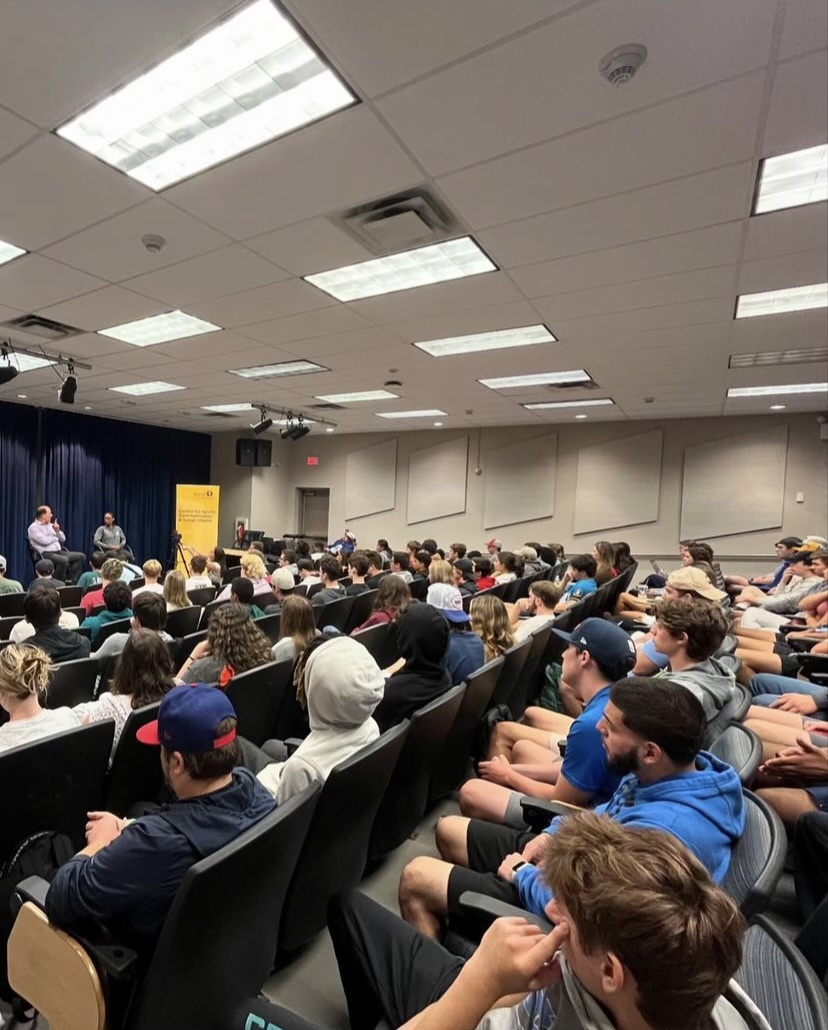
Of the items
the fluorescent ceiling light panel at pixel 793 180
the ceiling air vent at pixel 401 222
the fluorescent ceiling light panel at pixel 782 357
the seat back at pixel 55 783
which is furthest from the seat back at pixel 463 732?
the fluorescent ceiling light panel at pixel 782 357

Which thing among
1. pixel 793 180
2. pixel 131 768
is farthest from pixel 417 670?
pixel 793 180

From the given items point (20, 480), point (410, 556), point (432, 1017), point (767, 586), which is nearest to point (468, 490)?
point (410, 556)

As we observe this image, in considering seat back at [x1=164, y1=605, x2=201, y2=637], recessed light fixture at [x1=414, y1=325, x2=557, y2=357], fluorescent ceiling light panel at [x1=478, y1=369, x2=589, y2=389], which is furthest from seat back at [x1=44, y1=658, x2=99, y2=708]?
fluorescent ceiling light panel at [x1=478, y1=369, x2=589, y2=389]

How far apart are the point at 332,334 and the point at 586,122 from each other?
317 cm

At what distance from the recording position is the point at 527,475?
10.5 metres

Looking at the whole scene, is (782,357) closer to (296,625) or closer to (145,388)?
(296,625)

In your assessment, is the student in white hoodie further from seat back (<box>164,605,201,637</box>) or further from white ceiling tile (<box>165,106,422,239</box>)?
seat back (<box>164,605,201,637</box>)

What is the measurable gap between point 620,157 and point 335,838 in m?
2.80

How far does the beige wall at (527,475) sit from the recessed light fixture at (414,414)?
1.88 meters

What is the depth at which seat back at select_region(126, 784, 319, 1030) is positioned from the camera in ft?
3.46

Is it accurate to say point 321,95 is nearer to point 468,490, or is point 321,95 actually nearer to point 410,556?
A: point 410,556

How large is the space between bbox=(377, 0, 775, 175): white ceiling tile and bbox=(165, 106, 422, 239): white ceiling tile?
157 mm

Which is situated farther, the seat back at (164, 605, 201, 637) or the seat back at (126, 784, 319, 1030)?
the seat back at (164, 605, 201, 637)

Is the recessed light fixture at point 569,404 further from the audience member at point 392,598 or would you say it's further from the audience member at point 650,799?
the audience member at point 650,799
